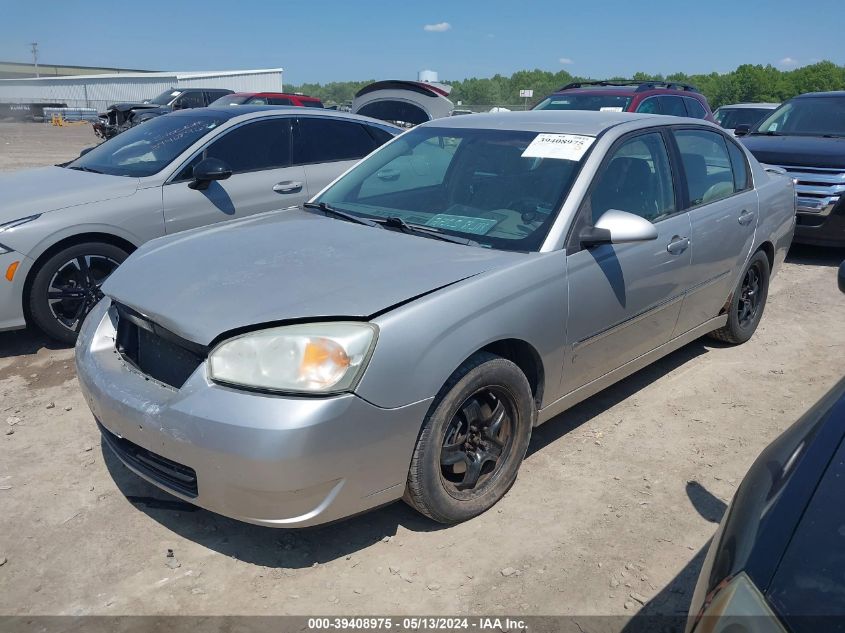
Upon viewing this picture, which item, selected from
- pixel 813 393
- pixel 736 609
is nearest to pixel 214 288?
pixel 736 609

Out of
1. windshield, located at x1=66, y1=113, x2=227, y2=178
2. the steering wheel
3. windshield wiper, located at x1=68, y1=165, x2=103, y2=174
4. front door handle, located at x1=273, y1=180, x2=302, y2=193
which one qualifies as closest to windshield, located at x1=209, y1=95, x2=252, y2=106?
windshield, located at x1=66, y1=113, x2=227, y2=178

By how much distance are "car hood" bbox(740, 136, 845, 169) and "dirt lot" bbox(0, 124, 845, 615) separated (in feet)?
14.8

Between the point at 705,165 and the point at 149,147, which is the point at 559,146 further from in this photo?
the point at 149,147

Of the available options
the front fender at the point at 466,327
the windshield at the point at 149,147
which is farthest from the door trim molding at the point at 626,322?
the windshield at the point at 149,147

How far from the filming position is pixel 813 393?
14.5 ft

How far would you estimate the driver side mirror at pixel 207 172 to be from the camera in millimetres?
5160

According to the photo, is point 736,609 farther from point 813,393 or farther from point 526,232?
point 813,393

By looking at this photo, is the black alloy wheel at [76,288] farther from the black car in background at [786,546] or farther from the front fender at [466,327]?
the black car in background at [786,546]

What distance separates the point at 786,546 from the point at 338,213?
281cm

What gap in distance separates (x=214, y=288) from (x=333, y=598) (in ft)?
4.23

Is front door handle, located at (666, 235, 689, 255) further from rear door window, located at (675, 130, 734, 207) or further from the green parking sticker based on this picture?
the green parking sticker

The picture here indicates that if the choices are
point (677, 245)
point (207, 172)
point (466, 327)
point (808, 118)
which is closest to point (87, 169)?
point (207, 172)

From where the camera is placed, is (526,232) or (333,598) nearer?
(333,598)

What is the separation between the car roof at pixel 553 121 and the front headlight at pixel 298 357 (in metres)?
1.89
